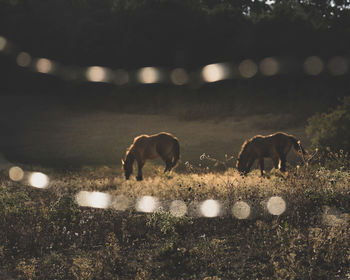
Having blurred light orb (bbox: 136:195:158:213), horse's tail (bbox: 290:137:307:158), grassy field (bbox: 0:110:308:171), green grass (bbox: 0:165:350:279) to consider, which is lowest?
green grass (bbox: 0:165:350:279)

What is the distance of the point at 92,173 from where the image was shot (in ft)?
46.8

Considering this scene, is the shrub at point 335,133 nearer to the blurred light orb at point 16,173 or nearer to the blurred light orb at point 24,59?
the blurred light orb at point 16,173

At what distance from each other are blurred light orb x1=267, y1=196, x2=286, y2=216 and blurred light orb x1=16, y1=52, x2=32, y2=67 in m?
35.4

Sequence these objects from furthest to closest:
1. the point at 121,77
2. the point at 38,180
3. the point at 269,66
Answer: the point at 121,77 < the point at 269,66 < the point at 38,180

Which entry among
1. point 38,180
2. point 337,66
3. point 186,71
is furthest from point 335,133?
point 186,71

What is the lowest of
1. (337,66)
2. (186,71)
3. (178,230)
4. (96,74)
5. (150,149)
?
(178,230)

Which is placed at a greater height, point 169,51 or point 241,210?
point 169,51

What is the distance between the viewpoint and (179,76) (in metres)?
32.9

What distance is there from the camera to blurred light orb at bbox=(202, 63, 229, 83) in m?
31.5

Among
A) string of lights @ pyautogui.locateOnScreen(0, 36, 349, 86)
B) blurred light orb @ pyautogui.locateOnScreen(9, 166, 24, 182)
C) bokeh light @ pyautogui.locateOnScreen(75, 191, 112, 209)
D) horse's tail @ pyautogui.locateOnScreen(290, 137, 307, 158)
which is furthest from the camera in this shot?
string of lights @ pyautogui.locateOnScreen(0, 36, 349, 86)

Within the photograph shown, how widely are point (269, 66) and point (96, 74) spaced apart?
535 inches

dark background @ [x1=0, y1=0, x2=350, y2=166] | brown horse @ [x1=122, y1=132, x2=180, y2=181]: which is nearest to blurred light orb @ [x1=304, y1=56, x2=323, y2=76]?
dark background @ [x1=0, y1=0, x2=350, y2=166]

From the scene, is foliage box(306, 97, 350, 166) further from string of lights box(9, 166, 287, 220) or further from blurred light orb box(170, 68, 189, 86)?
blurred light orb box(170, 68, 189, 86)

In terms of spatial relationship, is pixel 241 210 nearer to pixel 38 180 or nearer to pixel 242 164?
pixel 242 164
